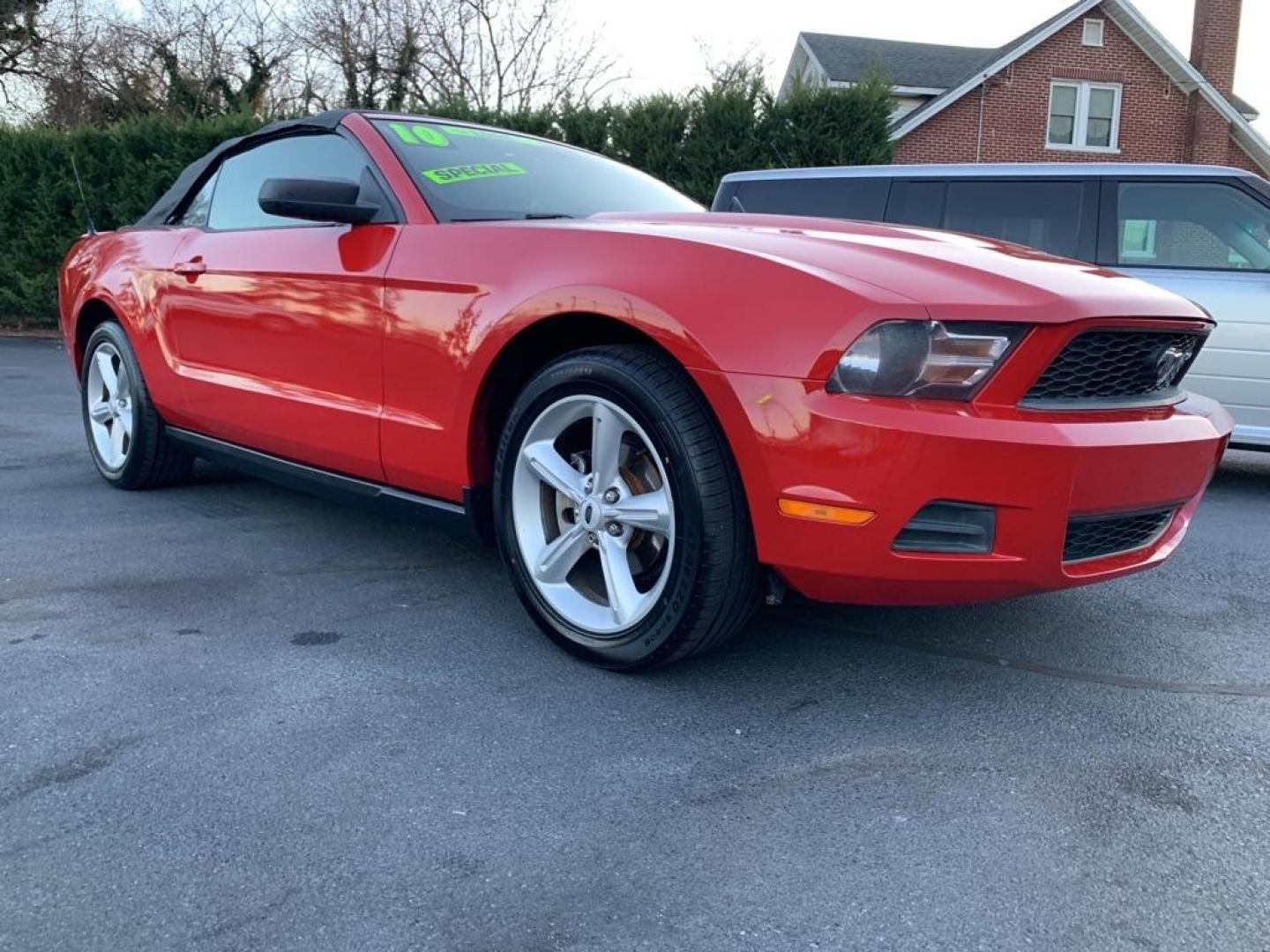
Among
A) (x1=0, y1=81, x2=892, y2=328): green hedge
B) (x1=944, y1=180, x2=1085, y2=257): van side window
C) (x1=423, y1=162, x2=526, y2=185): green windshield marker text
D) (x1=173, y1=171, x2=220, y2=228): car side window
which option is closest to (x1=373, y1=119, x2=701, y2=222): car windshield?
(x1=423, y1=162, x2=526, y2=185): green windshield marker text

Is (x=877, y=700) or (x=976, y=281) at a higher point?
(x=976, y=281)

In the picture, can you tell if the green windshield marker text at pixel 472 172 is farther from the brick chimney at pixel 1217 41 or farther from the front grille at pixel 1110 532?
the brick chimney at pixel 1217 41

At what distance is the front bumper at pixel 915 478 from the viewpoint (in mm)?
2221

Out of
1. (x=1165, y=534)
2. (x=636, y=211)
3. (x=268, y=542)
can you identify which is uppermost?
(x=636, y=211)

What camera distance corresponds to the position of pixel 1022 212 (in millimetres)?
6363

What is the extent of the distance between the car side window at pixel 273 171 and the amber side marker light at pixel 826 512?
1892 millimetres

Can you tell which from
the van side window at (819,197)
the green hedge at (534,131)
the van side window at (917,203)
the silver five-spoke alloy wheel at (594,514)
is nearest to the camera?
the silver five-spoke alloy wheel at (594,514)

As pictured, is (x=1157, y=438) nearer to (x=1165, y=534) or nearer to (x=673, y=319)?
(x=1165, y=534)

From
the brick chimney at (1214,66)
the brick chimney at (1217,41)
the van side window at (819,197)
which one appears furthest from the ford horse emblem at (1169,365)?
the brick chimney at (1217,41)

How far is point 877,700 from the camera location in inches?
104

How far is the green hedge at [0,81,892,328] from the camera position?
41.6ft

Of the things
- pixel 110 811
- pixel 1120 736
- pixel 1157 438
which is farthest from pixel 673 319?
pixel 110 811

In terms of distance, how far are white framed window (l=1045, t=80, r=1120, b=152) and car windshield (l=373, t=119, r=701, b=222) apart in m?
23.1

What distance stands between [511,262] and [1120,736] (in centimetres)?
192
